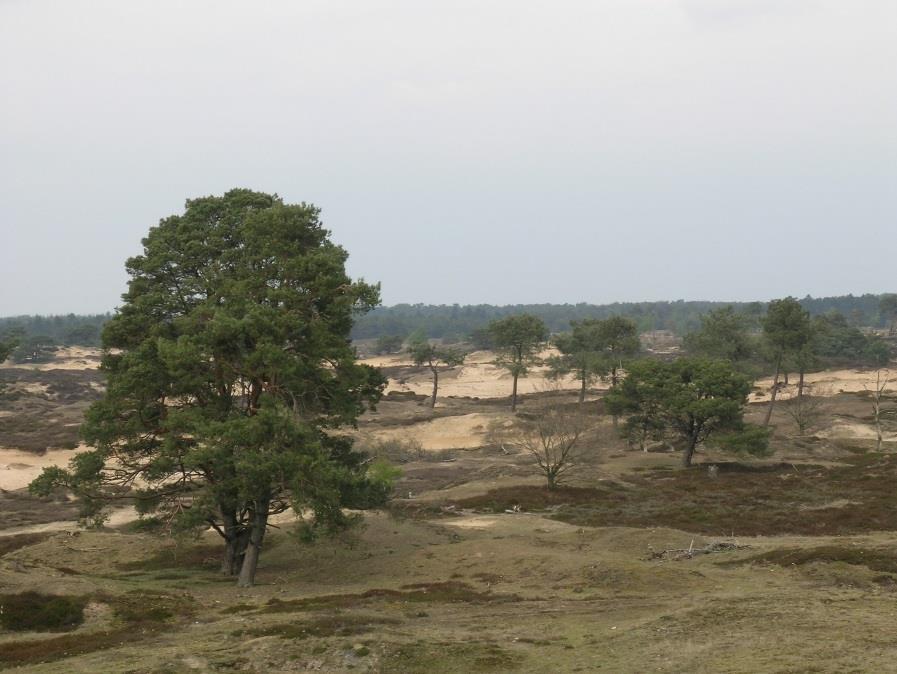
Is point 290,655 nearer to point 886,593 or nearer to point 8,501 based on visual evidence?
point 886,593

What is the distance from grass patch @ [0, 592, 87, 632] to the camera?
2667 centimetres

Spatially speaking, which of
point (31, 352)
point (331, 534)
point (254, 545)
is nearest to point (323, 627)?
point (331, 534)

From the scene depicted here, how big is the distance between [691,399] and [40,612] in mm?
47655

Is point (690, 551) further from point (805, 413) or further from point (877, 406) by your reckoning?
point (805, 413)

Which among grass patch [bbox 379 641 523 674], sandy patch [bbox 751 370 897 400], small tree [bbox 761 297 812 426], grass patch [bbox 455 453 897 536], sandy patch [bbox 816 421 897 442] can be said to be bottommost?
grass patch [bbox 455 453 897 536]

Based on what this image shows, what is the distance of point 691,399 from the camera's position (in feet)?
205

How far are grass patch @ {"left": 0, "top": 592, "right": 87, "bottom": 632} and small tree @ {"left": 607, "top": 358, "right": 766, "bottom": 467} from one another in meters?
45.9

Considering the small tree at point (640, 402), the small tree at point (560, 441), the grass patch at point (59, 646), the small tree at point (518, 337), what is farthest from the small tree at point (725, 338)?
the grass patch at point (59, 646)

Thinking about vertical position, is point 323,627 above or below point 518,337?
below

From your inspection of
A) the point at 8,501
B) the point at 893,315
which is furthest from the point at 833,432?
the point at 893,315

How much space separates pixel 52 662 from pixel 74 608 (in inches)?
222

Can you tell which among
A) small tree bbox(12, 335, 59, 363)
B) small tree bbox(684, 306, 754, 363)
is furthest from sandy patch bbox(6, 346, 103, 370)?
small tree bbox(684, 306, 754, 363)

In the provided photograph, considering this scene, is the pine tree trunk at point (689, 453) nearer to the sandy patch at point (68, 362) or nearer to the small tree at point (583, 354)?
A: the small tree at point (583, 354)

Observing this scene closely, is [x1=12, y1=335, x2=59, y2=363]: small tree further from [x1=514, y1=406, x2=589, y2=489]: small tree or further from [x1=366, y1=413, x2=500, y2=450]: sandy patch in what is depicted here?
[x1=514, y1=406, x2=589, y2=489]: small tree
